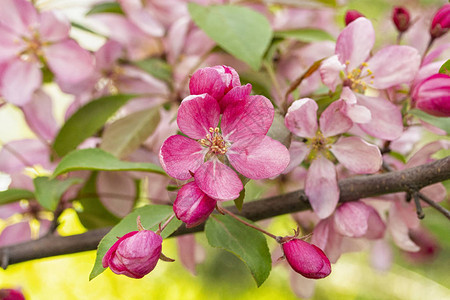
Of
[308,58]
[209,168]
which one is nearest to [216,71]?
[209,168]

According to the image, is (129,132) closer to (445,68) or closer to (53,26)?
(53,26)

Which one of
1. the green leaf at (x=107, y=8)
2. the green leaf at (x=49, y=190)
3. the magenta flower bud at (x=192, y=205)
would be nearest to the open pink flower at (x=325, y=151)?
the magenta flower bud at (x=192, y=205)

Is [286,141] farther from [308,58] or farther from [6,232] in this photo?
[6,232]

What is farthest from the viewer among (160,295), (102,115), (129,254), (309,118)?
(160,295)

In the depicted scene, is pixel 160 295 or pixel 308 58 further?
pixel 160 295

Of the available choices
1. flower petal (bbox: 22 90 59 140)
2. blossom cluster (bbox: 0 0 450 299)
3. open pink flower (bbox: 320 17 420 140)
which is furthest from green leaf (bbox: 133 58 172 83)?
open pink flower (bbox: 320 17 420 140)

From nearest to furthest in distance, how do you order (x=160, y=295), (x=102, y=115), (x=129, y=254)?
(x=129, y=254) → (x=102, y=115) → (x=160, y=295)

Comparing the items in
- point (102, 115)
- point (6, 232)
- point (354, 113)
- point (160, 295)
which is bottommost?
point (160, 295)
